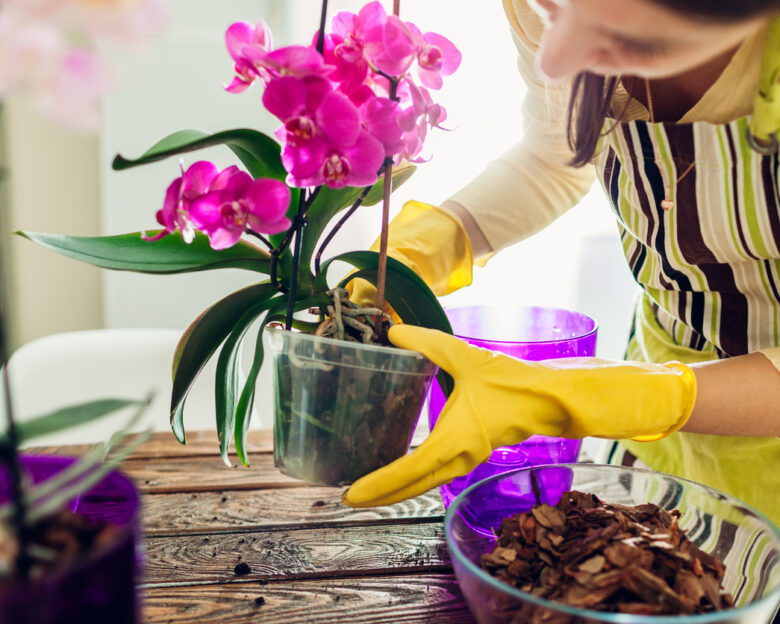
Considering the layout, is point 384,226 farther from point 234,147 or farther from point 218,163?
point 218,163

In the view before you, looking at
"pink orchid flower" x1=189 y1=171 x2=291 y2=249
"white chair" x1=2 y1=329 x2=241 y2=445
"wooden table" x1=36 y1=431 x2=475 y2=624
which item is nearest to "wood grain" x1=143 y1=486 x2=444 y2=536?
"wooden table" x1=36 y1=431 x2=475 y2=624

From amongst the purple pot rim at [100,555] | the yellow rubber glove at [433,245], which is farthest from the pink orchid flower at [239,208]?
the yellow rubber glove at [433,245]

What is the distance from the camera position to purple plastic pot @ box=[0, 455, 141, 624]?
0.26m

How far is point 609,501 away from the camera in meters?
0.58

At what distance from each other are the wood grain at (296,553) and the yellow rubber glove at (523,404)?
88 millimetres

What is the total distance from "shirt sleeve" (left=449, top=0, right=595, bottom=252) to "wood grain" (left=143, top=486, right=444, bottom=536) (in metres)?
0.38

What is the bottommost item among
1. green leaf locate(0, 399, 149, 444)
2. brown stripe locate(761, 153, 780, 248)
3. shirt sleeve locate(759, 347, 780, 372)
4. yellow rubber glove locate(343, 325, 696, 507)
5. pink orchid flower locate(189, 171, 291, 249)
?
yellow rubber glove locate(343, 325, 696, 507)

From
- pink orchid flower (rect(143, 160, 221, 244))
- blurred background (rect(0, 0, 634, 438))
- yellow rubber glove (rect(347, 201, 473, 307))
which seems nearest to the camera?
pink orchid flower (rect(143, 160, 221, 244))

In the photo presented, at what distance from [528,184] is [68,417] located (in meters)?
0.73

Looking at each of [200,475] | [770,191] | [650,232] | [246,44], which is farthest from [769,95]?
[200,475]

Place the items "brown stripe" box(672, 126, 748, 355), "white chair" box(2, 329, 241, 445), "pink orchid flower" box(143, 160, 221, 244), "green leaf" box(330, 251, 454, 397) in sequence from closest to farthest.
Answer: "pink orchid flower" box(143, 160, 221, 244) < "green leaf" box(330, 251, 454, 397) < "brown stripe" box(672, 126, 748, 355) < "white chair" box(2, 329, 241, 445)

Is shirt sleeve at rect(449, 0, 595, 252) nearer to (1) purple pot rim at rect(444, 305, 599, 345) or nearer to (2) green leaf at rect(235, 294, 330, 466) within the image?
(1) purple pot rim at rect(444, 305, 599, 345)

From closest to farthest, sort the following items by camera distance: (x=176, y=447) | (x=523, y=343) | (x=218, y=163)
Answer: (x=523, y=343) < (x=176, y=447) < (x=218, y=163)

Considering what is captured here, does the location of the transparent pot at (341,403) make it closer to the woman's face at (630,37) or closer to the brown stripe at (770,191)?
the woman's face at (630,37)
